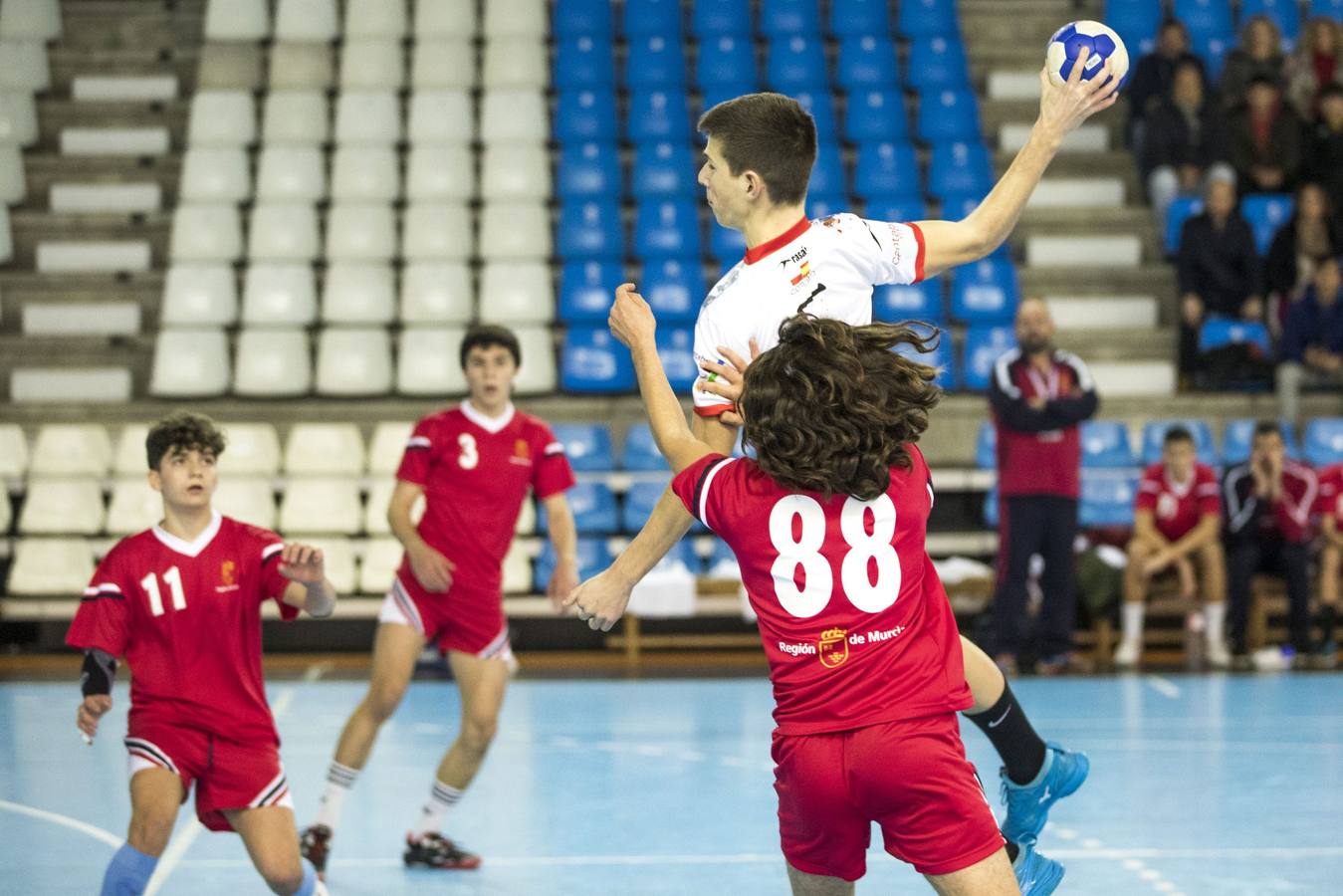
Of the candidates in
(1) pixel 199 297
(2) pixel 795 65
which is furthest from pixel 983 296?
(1) pixel 199 297

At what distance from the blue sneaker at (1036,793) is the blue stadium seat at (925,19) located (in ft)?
36.4

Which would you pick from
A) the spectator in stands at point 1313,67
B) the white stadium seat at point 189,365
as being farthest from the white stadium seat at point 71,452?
the spectator in stands at point 1313,67

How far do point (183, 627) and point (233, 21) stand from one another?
10.6 metres

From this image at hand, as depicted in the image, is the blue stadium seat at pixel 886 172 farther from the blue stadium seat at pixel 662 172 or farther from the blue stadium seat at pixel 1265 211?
the blue stadium seat at pixel 1265 211

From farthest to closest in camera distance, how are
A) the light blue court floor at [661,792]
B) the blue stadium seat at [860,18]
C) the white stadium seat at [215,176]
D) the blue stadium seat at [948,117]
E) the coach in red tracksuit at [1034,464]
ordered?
the blue stadium seat at [860,18], the blue stadium seat at [948,117], the white stadium seat at [215,176], the coach in red tracksuit at [1034,464], the light blue court floor at [661,792]

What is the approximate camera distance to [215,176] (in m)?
12.8

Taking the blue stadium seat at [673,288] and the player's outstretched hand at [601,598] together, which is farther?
the blue stadium seat at [673,288]

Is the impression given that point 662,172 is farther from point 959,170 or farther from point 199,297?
point 199,297

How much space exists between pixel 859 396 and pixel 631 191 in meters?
10.5

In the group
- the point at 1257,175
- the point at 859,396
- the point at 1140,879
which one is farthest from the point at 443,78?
the point at 859,396

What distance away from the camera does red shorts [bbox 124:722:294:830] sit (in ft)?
14.2

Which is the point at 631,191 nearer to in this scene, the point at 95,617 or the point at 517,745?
the point at 517,745

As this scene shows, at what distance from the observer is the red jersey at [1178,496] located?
1038cm

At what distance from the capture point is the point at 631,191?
44.0 feet
